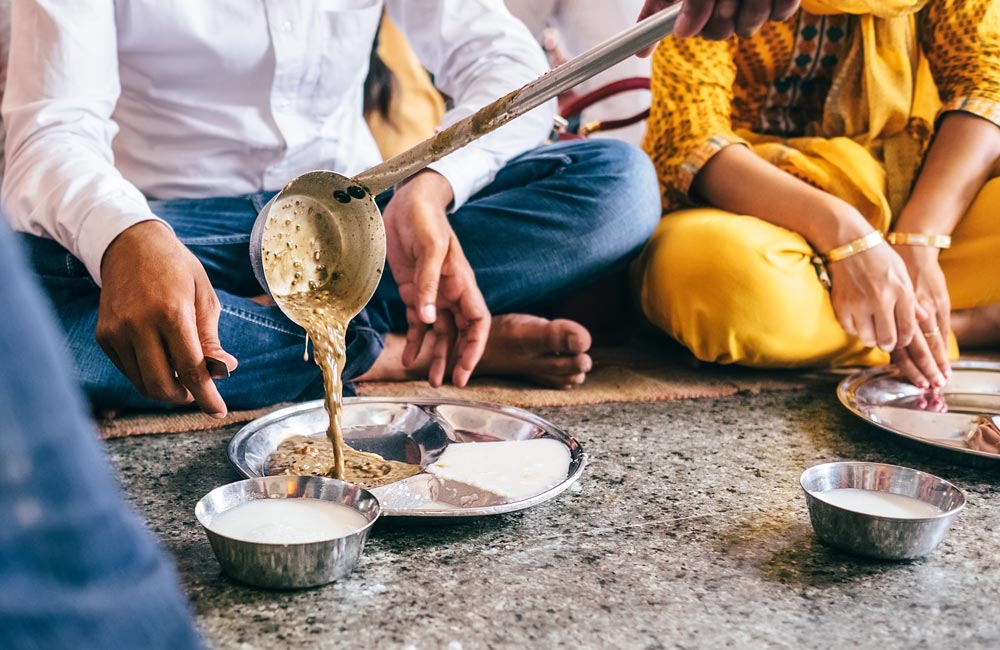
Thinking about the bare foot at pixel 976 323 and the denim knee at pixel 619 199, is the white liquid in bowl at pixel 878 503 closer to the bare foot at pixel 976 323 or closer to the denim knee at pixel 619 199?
the denim knee at pixel 619 199

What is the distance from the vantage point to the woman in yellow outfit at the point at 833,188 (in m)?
1.55

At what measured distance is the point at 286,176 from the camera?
1.65m

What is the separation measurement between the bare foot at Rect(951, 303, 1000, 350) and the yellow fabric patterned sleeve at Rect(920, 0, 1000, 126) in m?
0.37

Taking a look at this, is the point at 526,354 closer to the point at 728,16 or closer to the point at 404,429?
the point at 404,429

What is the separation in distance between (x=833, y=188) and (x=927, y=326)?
1.14 feet

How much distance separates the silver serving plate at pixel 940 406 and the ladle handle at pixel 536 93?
26.3 inches

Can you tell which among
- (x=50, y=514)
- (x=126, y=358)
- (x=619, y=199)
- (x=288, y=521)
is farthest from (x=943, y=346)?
(x=50, y=514)

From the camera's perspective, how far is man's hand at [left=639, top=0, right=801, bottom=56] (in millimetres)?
1058

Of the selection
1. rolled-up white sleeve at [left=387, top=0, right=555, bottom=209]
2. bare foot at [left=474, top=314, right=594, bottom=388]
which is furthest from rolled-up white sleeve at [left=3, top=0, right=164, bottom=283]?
bare foot at [left=474, top=314, right=594, bottom=388]

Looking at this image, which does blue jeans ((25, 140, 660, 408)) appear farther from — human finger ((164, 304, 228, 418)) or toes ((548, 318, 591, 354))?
human finger ((164, 304, 228, 418))

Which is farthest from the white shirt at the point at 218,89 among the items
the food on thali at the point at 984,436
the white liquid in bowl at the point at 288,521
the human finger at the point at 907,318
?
the food on thali at the point at 984,436

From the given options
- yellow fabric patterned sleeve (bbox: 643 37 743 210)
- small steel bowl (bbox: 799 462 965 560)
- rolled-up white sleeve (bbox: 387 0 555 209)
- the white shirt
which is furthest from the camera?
yellow fabric patterned sleeve (bbox: 643 37 743 210)

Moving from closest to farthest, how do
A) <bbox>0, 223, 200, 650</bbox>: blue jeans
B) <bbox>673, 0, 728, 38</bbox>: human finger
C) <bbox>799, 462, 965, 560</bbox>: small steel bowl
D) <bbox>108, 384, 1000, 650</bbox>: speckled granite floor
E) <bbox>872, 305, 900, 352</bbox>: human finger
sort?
<bbox>0, 223, 200, 650</bbox>: blue jeans
<bbox>108, 384, 1000, 650</bbox>: speckled granite floor
<bbox>799, 462, 965, 560</bbox>: small steel bowl
<bbox>673, 0, 728, 38</bbox>: human finger
<bbox>872, 305, 900, 352</bbox>: human finger

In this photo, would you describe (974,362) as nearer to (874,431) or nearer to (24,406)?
(874,431)
